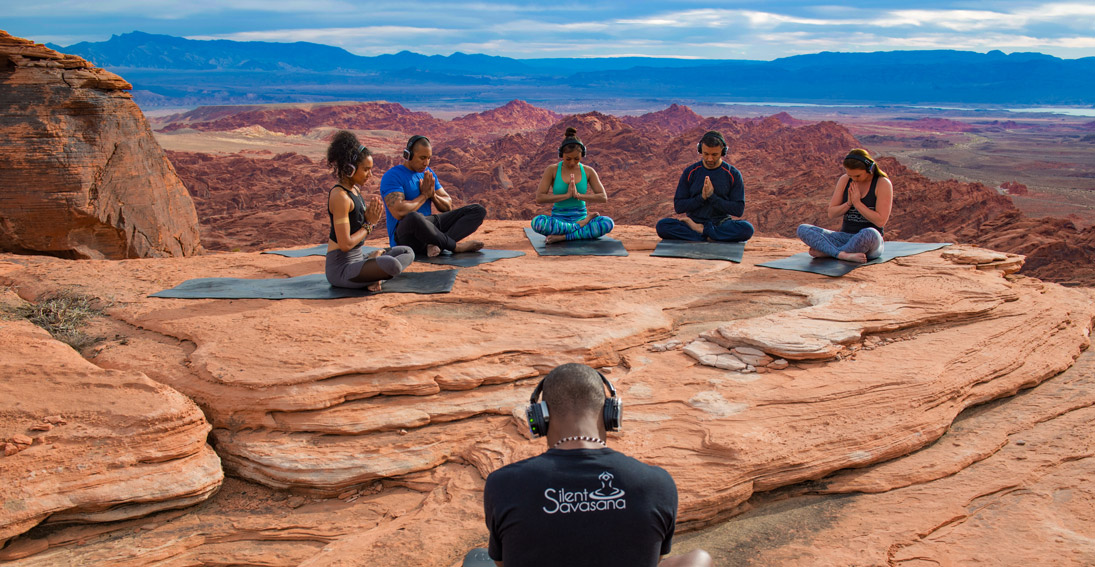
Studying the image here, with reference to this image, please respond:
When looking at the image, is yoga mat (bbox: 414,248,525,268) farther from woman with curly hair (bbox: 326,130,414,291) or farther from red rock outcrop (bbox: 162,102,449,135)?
red rock outcrop (bbox: 162,102,449,135)

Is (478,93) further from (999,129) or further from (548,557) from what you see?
(548,557)

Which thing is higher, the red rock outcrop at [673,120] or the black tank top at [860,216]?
the red rock outcrop at [673,120]

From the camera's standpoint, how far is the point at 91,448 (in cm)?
343

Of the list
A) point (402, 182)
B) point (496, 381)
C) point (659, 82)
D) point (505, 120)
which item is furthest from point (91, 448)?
point (659, 82)

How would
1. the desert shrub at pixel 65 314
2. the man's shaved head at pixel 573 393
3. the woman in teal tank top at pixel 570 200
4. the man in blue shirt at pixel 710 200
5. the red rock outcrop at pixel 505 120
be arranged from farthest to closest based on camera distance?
1. the red rock outcrop at pixel 505 120
2. the woman in teal tank top at pixel 570 200
3. the man in blue shirt at pixel 710 200
4. the desert shrub at pixel 65 314
5. the man's shaved head at pixel 573 393

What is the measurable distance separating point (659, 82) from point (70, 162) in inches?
4764

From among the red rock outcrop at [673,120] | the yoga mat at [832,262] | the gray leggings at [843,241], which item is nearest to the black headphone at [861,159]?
the gray leggings at [843,241]

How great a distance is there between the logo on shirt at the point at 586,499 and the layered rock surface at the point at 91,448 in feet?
7.61

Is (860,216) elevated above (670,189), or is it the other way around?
(860,216)

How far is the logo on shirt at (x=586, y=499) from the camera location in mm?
2049

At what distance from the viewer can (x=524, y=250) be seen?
24.7 feet

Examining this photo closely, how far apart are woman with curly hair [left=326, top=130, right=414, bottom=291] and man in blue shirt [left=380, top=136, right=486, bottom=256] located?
826 millimetres

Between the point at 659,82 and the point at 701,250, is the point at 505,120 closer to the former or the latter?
the point at 701,250

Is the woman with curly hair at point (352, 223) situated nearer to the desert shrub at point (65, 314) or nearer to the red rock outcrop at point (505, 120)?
the desert shrub at point (65, 314)
